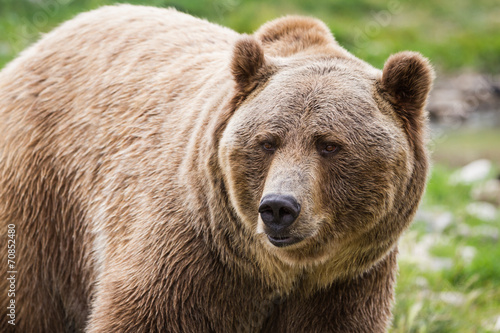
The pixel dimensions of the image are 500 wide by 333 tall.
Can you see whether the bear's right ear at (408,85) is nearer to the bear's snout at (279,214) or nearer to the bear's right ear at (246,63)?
the bear's right ear at (246,63)

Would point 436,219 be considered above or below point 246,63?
below

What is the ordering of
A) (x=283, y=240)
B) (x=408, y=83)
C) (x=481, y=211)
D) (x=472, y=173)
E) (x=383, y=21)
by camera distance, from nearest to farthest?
(x=283, y=240) < (x=408, y=83) < (x=481, y=211) < (x=472, y=173) < (x=383, y=21)

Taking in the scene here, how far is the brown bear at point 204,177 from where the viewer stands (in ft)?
12.2

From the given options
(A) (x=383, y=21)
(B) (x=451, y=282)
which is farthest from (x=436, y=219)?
(A) (x=383, y=21)

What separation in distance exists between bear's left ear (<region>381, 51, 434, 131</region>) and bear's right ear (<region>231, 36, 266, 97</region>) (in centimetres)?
68

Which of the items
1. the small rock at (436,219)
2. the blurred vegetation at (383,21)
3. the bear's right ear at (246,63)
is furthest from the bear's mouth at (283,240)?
A: the blurred vegetation at (383,21)

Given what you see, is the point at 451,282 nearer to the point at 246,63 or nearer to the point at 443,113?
the point at 246,63

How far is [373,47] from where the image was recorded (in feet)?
54.5

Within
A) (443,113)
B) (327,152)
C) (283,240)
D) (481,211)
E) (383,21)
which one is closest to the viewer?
(283,240)

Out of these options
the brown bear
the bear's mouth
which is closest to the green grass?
the brown bear

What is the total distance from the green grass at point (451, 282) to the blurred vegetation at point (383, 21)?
270 inches

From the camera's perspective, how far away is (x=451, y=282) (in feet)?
23.6

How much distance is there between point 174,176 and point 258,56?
83 cm

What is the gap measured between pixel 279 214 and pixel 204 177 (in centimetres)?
69
